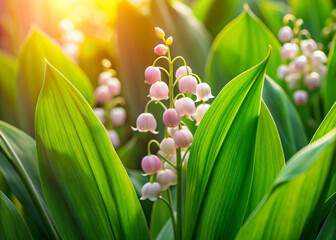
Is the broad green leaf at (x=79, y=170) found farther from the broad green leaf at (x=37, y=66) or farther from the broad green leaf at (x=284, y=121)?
the broad green leaf at (x=37, y=66)

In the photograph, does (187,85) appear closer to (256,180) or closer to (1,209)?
(256,180)

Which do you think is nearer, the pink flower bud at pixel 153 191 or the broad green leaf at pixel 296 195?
the broad green leaf at pixel 296 195

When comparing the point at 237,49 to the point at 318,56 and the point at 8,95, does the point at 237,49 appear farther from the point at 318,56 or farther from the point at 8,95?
the point at 8,95

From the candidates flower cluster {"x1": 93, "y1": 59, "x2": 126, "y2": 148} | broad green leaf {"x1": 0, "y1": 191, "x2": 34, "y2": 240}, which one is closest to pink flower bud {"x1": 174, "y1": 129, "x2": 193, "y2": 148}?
broad green leaf {"x1": 0, "y1": 191, "x2": 34, "y2": 240}

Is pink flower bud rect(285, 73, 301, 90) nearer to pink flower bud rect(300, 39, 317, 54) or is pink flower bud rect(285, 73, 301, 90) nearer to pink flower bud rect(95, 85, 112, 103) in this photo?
pink flower bud rect(300, 39, 317, 54)

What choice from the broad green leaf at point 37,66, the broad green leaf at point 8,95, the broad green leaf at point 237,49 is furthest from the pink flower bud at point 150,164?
the broad green leaf at point 8,95

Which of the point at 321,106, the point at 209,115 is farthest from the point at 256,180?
the point at 321,106

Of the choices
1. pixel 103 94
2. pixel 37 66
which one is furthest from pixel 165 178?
pixel 37 66
